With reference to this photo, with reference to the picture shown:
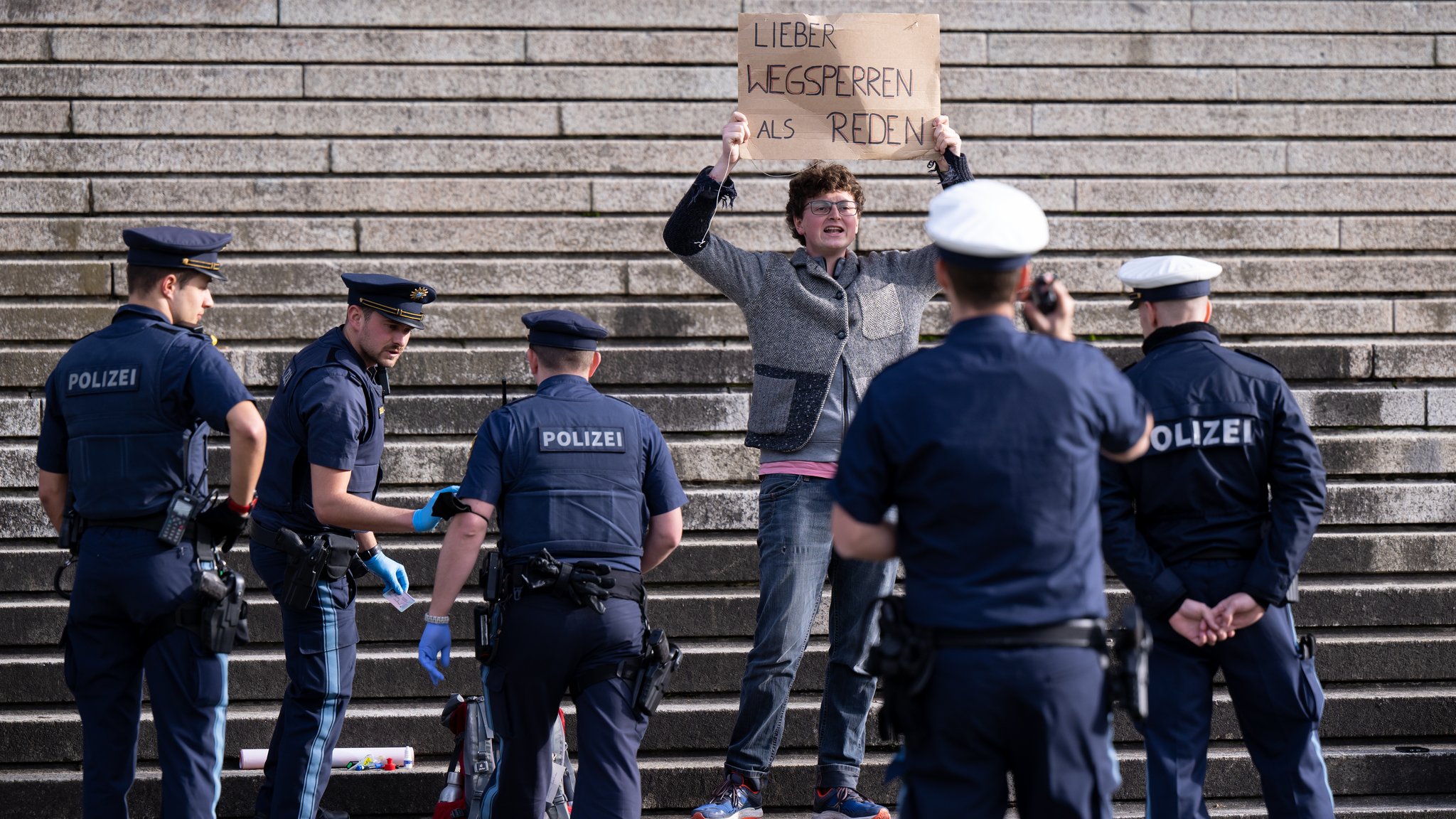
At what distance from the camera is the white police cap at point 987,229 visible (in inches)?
122

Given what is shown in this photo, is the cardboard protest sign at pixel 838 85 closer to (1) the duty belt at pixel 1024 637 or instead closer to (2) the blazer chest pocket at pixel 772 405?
(2) the blazer chest pocket at pixel 772 405

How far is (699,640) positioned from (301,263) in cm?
303

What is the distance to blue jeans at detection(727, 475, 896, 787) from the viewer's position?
15.8ft

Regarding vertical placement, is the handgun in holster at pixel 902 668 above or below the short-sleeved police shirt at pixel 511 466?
below

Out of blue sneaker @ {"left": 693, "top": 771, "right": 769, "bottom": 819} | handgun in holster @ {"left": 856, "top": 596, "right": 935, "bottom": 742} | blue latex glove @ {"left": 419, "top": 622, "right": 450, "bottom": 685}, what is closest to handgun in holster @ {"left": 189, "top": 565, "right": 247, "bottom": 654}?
blue latex glove @ {"left": 419, "top": 622, "right": 450, "bottom": 685}

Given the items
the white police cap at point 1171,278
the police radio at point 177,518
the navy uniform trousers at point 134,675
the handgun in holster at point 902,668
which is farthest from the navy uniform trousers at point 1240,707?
the police radio at point 177,518

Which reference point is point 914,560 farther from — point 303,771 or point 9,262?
point 9,262

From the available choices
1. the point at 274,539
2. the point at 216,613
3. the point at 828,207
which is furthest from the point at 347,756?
the point at 828,207

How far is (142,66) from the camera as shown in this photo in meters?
7.64

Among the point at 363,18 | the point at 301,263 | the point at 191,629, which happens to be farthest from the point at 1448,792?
the point at 363,18

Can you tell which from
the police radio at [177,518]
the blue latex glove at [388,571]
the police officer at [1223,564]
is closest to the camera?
the police officer at [1223,564]

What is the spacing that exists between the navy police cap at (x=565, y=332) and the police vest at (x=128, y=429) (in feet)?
3.63

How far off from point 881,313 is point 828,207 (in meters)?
0.43

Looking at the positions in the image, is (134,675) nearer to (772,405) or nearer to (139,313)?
(139,313)
